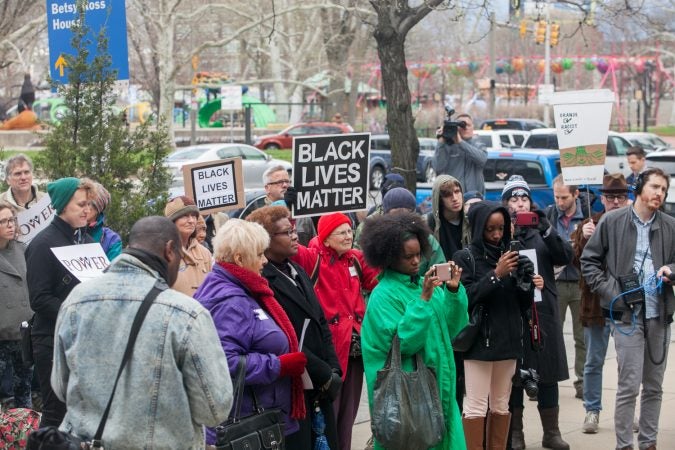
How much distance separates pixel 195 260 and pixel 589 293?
10.0 feet

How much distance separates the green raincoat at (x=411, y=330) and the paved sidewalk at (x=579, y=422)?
233cm

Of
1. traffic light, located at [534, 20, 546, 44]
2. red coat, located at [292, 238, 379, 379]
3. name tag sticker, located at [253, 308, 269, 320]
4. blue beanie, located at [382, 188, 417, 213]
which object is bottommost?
red coat, located at [292, 238, 379, 379]

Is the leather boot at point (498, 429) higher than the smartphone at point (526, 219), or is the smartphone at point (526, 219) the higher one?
the smartphone at point (526, 219)

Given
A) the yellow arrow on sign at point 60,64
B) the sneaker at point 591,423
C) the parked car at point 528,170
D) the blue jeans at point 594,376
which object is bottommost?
the sneaker at point 591,423

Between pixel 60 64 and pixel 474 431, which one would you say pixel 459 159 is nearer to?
pixel 60 64

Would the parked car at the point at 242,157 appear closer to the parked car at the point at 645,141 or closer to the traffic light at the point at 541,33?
the parked car at the point at 645,141

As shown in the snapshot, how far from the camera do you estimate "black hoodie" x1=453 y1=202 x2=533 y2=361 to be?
22.3 feet

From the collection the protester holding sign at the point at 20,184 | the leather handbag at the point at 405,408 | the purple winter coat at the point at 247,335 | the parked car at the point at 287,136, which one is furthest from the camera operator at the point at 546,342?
the parked car at the point at 287,136

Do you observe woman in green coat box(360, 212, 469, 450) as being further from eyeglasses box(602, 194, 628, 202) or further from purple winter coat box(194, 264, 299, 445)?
eyeglasses box(602, 194, 628, 202)

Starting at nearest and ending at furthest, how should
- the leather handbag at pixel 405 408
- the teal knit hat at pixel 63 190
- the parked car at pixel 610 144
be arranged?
the leather handbag at pixel 405 408, the teal knit hat at pixel 63 190, the parked car at pixel 610 144

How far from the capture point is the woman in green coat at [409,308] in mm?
5668

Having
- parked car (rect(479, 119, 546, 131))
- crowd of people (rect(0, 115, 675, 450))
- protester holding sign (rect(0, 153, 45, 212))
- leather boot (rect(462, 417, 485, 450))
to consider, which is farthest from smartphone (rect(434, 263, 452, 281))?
parked car (rect(479, 119, 546, 131))

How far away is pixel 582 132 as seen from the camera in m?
8.94

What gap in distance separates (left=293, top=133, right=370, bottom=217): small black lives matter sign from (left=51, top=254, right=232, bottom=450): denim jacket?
14.2ft
